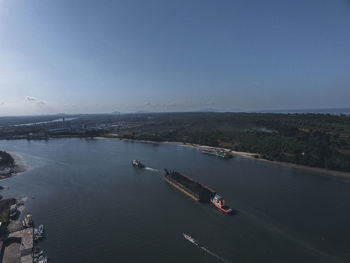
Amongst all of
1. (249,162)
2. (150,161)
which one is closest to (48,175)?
(150,161)

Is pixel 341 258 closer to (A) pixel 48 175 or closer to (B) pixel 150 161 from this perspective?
(B) pixel 150 161

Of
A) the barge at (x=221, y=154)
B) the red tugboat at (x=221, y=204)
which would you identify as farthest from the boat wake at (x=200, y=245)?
the barge at (x=221, y=154)

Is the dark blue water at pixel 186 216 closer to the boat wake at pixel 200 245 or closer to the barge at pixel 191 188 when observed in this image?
the boat wake at pixel 200 245

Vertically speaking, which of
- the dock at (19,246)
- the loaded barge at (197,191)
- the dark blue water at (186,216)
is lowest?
the dark blue water at (186,216)

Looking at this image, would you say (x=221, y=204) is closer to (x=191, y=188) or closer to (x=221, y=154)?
(x=191, y=188)

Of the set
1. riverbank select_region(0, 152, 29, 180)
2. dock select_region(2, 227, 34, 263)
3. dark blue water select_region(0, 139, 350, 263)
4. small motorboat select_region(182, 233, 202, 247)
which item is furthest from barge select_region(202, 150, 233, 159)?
riverbank select_region(0, 152, 29, 180)

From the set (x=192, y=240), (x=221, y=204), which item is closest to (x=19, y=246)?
(x=192, y=240)
